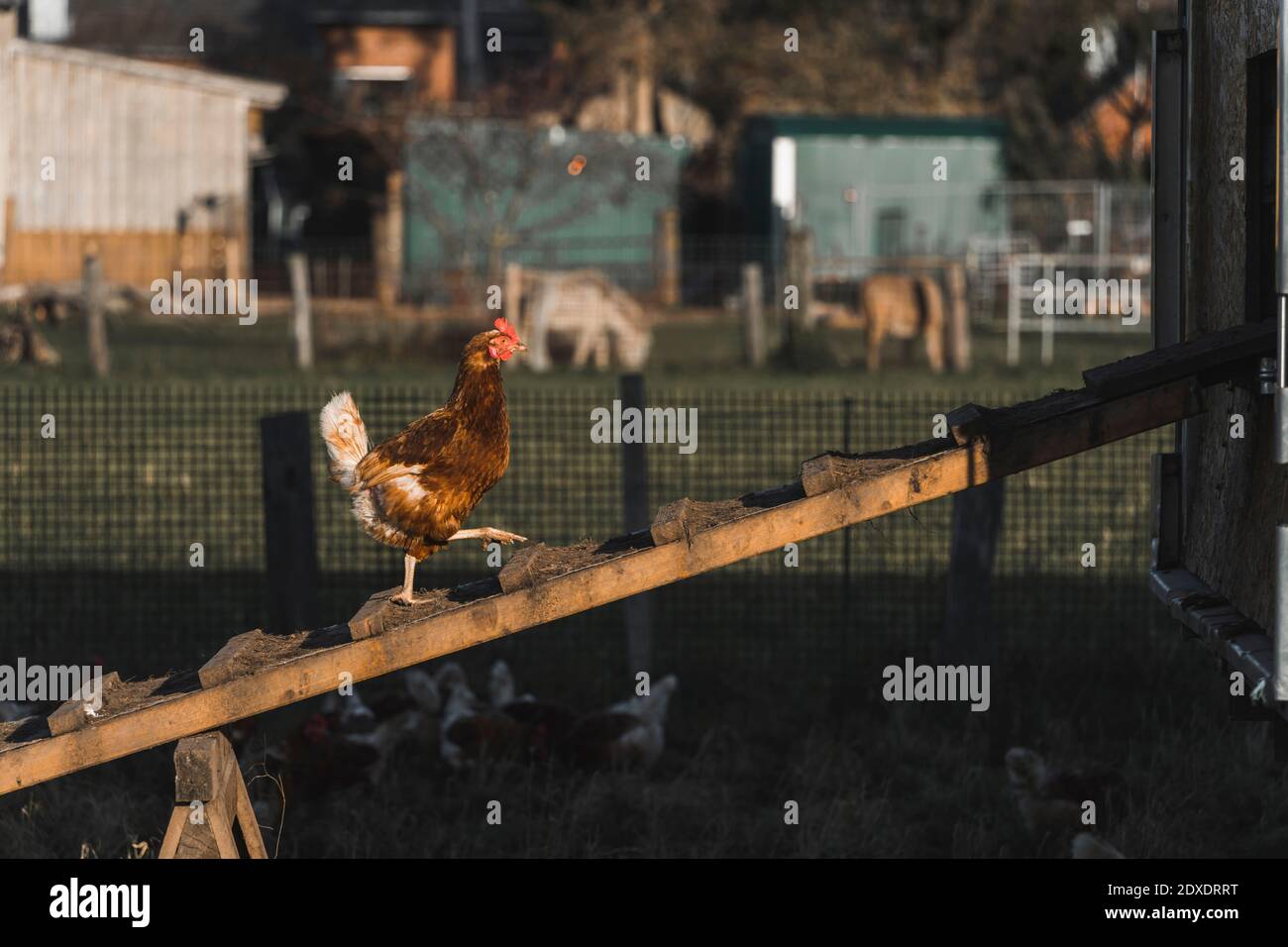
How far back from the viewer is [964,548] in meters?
8.75

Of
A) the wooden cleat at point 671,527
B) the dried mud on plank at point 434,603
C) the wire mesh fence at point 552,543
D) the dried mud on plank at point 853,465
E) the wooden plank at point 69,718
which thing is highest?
the dried mud on plank at point 853,465

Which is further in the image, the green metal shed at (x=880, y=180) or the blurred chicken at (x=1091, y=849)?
the green metal shed at (x=880, y=180)

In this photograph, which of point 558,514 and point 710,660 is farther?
point 558,514

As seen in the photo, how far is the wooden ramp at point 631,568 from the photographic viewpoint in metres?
5.27

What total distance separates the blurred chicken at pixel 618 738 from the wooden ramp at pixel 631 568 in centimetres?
256

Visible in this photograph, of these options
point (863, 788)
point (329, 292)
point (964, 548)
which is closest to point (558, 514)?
point (964, 548)

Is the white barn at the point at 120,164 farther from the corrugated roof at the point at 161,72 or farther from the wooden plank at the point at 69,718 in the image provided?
the wooden plank at the point at 69,718

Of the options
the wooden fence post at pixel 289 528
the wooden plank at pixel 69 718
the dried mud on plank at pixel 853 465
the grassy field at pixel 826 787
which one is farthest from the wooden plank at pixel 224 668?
the wooden fence post at pixel 289 528

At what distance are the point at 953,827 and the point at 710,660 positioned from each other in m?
2.20

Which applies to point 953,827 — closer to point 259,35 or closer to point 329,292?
point 329,292

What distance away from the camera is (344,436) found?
5395 millimetres

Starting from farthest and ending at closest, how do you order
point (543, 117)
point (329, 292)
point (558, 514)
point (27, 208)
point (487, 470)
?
point (543, 117) < point (27, 208) < point (329, 292) < point (558, 514) < point (487, 470)

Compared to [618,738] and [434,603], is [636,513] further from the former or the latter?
[434,603]

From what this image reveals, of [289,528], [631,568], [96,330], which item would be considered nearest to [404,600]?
[631,568]
